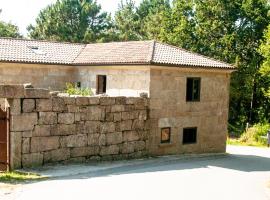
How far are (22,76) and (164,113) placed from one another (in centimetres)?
692

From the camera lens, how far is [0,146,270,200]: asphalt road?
11.1 meters

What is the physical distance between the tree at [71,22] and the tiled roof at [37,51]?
26202 millimetres

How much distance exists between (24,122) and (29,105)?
56 cm

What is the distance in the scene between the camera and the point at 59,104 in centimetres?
1496

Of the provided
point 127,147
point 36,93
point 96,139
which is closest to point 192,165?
point 127,147

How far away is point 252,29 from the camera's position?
120 ft

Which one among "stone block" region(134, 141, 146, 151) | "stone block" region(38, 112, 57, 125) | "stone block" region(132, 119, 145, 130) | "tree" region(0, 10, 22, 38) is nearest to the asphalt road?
"stone block" region(134, 141, 146, 151)

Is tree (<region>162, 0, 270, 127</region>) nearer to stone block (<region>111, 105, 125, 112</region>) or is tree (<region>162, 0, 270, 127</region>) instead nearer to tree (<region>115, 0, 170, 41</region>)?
tree (<region>115, 0, 170, 41</region>)

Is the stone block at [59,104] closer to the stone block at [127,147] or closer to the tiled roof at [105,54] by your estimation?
the stone block at [127,147]

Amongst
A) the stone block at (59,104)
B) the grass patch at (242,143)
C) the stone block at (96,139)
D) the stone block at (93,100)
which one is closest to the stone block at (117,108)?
the stone block at (93,100)

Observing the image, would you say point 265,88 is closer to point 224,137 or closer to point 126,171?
point 224,137

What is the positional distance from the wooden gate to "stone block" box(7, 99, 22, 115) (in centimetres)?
19

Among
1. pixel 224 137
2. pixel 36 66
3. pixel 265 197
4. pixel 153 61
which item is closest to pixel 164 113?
pixel 153 61

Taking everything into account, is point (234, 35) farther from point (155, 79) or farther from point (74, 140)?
point (74, 140)
